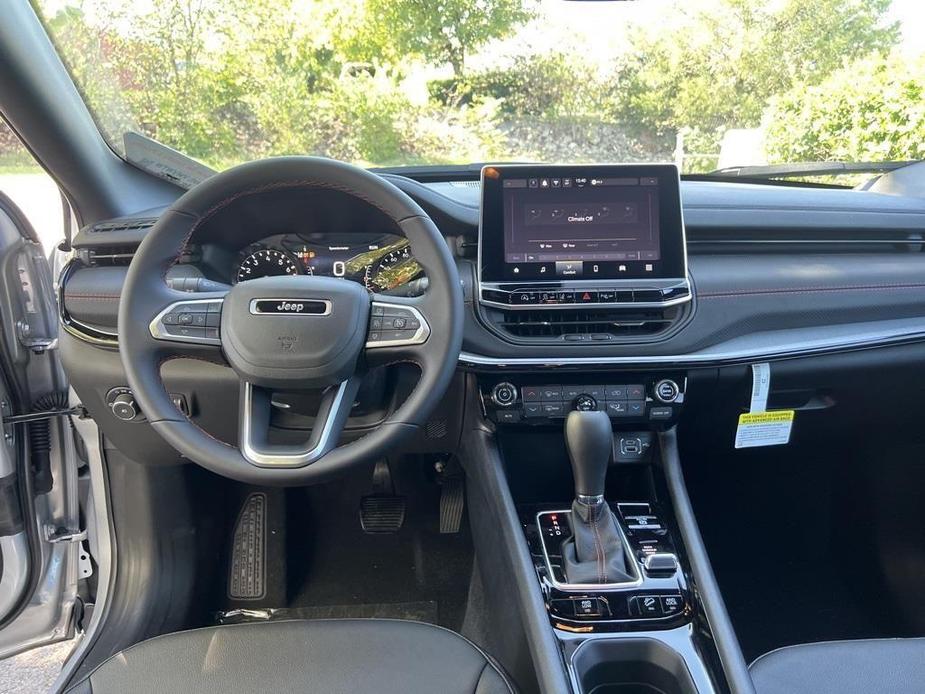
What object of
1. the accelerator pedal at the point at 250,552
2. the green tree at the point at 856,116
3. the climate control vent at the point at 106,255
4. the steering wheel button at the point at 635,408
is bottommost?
the accelerator pedal at the point at 250,552

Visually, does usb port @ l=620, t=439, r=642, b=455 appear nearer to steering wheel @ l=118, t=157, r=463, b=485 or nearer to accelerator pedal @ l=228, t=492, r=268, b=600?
steering wheel @ l=118, t=157, r=463, b=485

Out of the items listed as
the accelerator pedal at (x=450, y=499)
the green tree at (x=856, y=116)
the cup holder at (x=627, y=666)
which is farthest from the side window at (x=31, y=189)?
the green tree at (x=856, y=116)

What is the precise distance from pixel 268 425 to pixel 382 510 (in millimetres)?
1072

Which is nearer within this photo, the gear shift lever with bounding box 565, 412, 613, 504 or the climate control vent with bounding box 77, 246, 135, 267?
the gear shift lever with bounding box 565, 412, 613, 504

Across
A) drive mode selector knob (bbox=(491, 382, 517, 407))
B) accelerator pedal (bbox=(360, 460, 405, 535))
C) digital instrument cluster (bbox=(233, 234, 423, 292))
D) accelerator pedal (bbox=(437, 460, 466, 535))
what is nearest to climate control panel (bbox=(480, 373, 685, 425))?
drive mode selector knob (bbox=(491, 382, 517, 407))

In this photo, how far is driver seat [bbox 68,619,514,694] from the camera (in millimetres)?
1240

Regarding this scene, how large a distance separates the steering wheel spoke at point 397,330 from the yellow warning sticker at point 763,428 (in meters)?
0.90

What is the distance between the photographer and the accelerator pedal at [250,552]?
2201 mm

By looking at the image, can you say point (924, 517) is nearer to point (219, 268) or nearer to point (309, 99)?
point (219, 268)

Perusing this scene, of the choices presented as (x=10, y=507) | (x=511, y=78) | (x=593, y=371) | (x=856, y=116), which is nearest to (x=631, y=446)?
(x=593, y=371)

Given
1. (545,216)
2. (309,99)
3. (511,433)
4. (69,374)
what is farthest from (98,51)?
(511,433)

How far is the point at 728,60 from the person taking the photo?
211 centimetres

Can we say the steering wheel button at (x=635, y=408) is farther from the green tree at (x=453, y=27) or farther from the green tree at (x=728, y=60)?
the green tree at (x=453, y=27)

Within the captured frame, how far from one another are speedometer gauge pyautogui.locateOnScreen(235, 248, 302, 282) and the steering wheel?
325 millimetres
